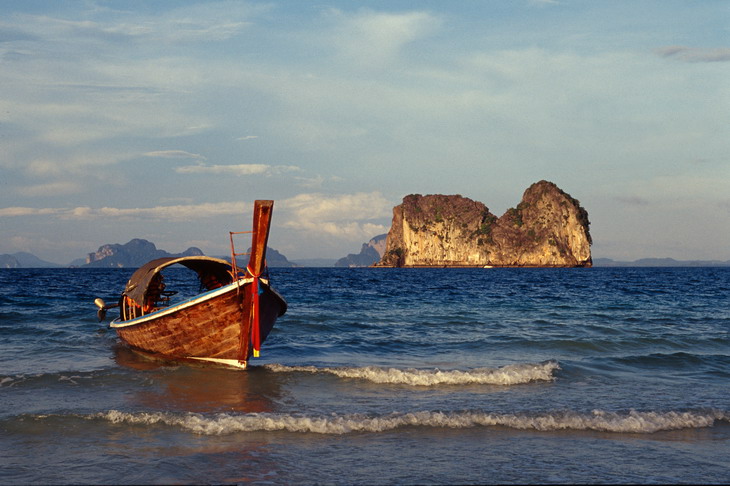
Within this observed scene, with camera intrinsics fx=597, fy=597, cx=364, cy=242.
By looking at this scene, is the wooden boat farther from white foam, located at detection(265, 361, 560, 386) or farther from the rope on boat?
white foam, located at detection(265, 361, 560, 386)

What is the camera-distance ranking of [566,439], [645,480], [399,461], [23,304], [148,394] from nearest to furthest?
[645,480] → [399,461] → [566,439] → [148,394] → [23,304]

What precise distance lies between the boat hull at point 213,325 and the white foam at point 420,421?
14.1 feet

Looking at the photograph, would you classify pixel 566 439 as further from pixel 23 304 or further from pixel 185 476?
pixel 23 304

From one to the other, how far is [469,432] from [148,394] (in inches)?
265

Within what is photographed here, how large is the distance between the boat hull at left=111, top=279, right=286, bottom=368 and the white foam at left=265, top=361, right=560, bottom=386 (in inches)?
78.8

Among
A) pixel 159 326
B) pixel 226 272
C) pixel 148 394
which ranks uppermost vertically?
pixel 226 272

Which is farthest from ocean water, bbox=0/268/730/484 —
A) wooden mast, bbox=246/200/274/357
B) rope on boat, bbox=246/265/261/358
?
wooden mast, bbox=246/200/274/357

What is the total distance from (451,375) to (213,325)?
19.3ft

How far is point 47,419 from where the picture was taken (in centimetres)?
1002

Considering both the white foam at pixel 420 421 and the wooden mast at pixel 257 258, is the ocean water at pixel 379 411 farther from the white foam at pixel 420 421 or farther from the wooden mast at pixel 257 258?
the wooden mast at pixel 257 258

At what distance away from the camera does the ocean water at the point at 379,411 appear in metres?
7.66

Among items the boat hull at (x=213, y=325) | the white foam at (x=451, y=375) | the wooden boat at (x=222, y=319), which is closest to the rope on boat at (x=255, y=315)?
the wooden boat at (x=222, y=319)

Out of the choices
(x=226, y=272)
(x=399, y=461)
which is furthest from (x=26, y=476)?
(x=226, y=272)

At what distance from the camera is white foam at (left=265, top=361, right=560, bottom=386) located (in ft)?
43.3
